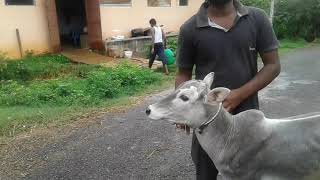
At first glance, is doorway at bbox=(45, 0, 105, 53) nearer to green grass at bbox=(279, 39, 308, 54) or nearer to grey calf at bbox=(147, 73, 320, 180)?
green grass at bbox=(279, 39, 308, 54)

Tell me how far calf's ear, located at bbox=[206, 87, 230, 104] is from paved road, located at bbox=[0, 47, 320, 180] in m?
2.45

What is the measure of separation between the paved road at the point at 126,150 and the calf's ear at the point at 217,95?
2.45 m

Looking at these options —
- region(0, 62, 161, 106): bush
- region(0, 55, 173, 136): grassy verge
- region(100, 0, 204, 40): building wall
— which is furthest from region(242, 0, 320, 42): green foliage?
region(0, 62, 161, 106): bush

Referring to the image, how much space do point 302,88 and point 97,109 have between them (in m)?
4.72

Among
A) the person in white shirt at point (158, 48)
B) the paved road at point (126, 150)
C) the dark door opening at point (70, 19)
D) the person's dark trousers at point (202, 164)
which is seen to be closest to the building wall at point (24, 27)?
the dark door opening at point (70, 19)

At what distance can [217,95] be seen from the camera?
2.64m

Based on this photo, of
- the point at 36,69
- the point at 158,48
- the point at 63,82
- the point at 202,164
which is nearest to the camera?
the point at 202,164

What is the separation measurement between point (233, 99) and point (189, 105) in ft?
1.37

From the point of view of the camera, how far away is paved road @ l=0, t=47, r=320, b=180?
5.17m

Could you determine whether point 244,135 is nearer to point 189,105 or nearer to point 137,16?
point 189,105

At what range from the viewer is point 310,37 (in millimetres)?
→ 20703

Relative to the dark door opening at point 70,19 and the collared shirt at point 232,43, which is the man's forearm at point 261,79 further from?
the dark door opening at point 70,19

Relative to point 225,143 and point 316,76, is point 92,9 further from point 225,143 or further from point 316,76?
point 225,143

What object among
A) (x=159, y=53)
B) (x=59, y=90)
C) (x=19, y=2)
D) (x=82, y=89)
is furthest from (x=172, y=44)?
(x=59, y=90)
